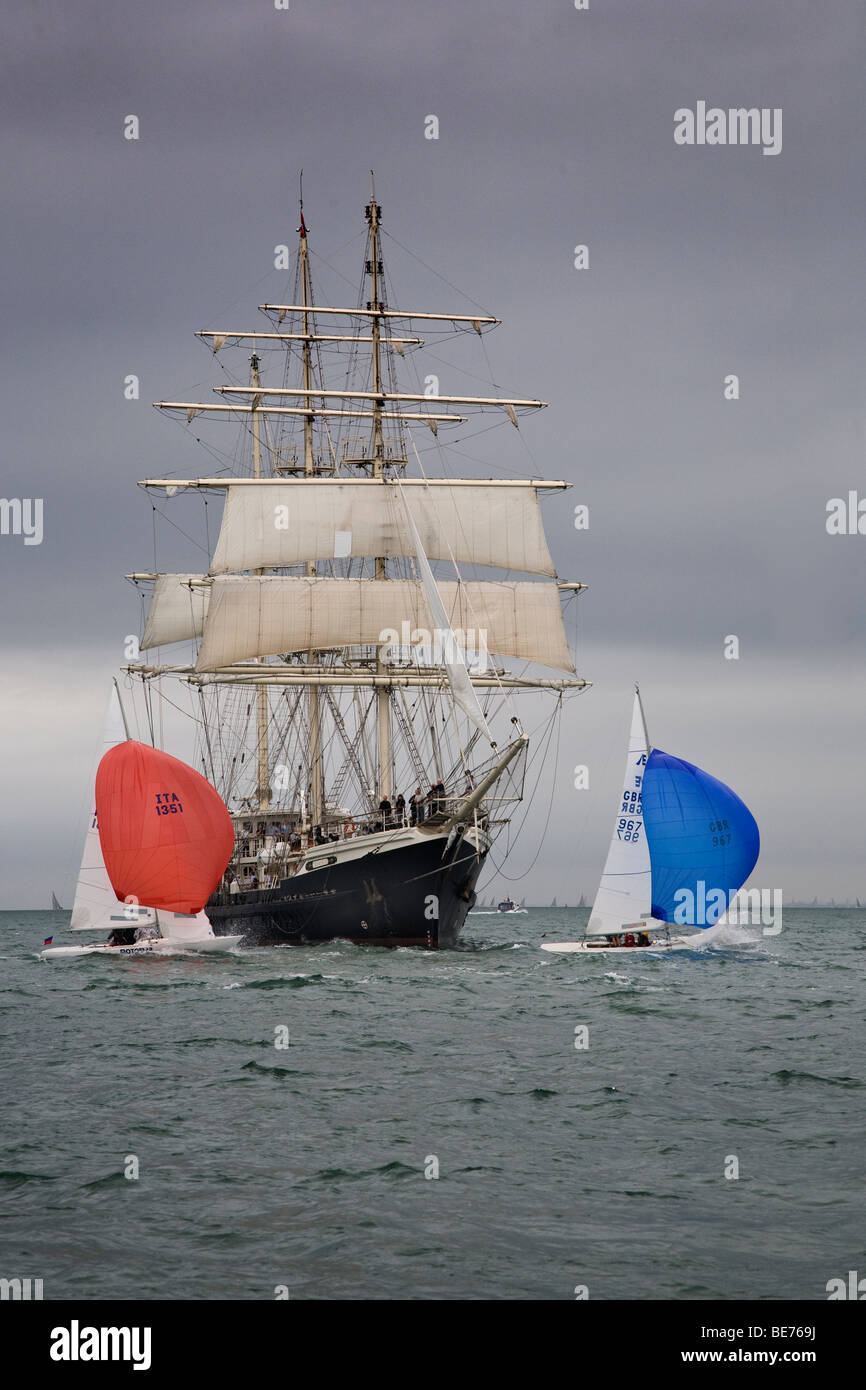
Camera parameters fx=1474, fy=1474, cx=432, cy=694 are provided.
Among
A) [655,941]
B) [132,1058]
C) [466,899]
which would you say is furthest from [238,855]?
[132,1058]

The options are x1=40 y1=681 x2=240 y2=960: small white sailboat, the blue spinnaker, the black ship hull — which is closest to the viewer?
the blue spinnaker

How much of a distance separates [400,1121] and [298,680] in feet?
195

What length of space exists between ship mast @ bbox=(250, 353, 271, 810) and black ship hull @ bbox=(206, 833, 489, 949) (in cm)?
2462

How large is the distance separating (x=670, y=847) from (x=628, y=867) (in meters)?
→ 1.73

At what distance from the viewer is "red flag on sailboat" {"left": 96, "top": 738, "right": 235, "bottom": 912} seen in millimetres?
52000

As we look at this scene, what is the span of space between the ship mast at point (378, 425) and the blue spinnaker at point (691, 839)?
2492 cm

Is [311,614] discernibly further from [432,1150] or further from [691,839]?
[432,1150]

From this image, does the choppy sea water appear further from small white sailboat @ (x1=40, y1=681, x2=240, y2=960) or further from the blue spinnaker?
small white sailboat @ (x1=40, y1=681, x2=240, y2=960)

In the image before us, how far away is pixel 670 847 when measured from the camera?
174 ft

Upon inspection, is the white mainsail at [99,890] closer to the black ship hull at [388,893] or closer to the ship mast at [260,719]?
the black ship hull at [388,893]

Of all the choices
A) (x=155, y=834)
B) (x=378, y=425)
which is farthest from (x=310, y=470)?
(x=155, y=834)

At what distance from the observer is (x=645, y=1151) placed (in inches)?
748
